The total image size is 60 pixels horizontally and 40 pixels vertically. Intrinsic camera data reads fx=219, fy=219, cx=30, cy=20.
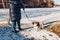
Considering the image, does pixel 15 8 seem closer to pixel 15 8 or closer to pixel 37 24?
pixel 15 8

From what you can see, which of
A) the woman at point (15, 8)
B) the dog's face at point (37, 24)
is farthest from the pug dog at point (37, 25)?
the woman at point (15, 8)

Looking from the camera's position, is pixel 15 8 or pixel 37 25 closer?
pixel 15 8

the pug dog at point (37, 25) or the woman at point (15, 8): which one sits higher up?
the woman at point (15, 8)

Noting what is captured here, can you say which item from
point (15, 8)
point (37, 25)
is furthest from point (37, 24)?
point (15, 8)

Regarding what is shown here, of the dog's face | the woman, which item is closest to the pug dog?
the dog's face

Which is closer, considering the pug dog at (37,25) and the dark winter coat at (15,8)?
the dark winter coat at (15,8)

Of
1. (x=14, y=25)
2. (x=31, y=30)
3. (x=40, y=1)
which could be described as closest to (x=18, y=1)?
(x=14, y=25)

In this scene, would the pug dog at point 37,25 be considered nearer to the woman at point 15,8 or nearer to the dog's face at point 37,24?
the dog's face at point 37,24

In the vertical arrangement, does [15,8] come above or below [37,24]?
above

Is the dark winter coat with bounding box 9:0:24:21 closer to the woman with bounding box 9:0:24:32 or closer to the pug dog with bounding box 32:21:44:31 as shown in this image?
the woman with bounding box 9:0:24:32

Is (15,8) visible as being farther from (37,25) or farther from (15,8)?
(37,25)

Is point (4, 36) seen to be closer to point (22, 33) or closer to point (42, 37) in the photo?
point (22, 33)

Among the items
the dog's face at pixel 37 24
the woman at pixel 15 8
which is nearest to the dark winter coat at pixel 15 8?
the woman at pixel 15 8

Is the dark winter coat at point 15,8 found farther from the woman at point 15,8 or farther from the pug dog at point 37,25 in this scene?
the pug dog at point 37,25
